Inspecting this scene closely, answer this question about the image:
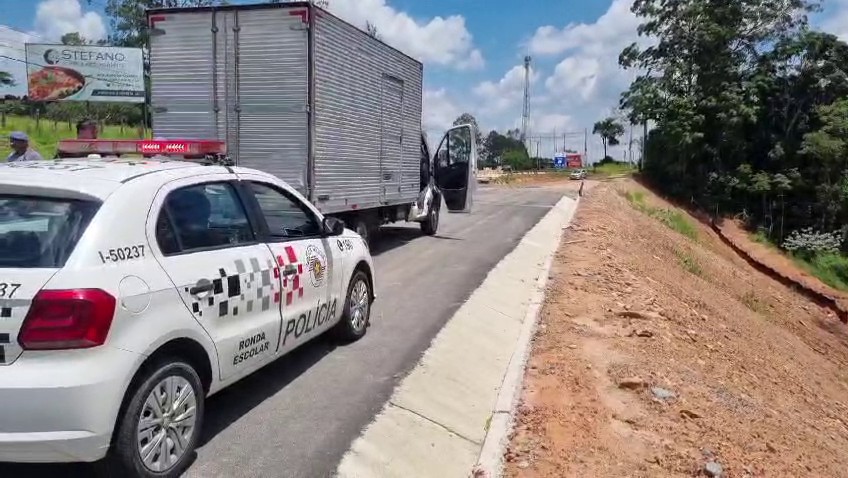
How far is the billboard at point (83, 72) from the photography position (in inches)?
1222

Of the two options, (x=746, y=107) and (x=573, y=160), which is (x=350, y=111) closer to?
(x=746, y=107)

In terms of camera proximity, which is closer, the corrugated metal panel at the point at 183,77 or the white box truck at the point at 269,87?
the white box truck at the point at 269,87

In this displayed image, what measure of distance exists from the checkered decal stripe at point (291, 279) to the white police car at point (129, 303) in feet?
0.05

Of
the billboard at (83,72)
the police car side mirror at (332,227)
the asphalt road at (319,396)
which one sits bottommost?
the asphalt road at (319,396)

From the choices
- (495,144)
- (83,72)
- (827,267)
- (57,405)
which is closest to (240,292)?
(57,405)

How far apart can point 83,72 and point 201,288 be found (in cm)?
3111

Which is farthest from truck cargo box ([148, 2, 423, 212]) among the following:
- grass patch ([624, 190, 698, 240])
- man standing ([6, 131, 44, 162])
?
grass patch ([624, 190, 698, 240])

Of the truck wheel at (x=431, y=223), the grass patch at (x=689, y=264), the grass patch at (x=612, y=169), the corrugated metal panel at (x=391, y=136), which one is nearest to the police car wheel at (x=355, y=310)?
the corrugated metal panel at (x=391, y=136)

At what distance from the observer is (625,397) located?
6.14 m

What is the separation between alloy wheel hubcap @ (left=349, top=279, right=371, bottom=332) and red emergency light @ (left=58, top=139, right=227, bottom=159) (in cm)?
174

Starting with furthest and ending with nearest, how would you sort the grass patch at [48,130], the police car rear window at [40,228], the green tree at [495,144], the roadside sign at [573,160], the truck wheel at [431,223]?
the green tree at [495,144] < the roadside sign at [573,160] < the grass patch at [48,130] < the truck wheel at [431,223] < the police car rear window at [40,228]

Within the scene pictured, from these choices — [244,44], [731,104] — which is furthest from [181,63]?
[731,104]

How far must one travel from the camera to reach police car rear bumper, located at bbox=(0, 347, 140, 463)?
322cm

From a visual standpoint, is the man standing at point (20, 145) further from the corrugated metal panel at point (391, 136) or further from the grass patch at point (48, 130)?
the grass patch at point (48, 130)
